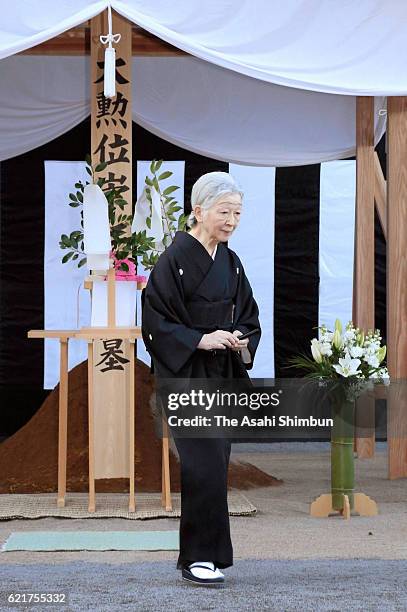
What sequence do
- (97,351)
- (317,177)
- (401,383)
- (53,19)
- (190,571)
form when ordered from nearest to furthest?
(190,571) < (53,19) < (97,351) < (401,383) < (317,177)

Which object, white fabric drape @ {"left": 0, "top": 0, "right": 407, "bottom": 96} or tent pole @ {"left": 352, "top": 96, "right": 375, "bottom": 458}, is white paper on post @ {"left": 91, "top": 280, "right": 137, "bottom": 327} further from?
tent pole @ {"left": 352, "top": 96, "right": 375, "bottom": 458}

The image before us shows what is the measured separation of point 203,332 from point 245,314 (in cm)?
20

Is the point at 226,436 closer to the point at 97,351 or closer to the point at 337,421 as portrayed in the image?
the point at 337,421

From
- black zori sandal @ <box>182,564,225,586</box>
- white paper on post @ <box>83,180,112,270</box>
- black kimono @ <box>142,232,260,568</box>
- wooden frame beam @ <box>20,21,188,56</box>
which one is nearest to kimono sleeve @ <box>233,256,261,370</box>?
black kimono @ <box>142,232,260,568</box>

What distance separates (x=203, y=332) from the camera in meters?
3.51

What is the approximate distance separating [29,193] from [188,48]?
250cm

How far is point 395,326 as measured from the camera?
5461 mm

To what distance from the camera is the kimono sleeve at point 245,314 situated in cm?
359

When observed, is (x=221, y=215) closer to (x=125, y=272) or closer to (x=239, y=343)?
(x=239, y=343)

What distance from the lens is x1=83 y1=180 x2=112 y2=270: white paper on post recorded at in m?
4.83

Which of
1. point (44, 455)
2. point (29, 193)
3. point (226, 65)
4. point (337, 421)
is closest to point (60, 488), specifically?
point (44, 455)

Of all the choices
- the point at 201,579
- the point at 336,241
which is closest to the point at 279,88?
the point at 336,241

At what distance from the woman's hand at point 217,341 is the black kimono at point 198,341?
23 mm

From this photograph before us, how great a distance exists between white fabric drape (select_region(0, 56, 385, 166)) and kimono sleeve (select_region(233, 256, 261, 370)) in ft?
10.1
